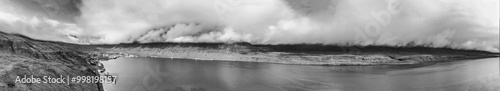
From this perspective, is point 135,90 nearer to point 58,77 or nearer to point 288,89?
point 58,77

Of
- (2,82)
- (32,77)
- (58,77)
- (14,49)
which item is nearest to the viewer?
(2,82)

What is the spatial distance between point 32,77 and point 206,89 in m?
45.2

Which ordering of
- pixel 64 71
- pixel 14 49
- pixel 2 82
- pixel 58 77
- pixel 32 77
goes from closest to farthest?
pixel 2 82, pixel 32 77, pixel 58 77, pixel 64 71, pixel 14 49

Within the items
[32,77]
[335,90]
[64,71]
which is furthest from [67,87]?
[335,90]

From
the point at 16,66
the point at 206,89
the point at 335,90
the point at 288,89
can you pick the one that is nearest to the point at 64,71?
the point at 16,66

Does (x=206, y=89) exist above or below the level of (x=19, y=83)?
below

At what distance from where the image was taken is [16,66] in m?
60.2

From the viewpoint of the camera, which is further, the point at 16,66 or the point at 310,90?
the point at 310,90

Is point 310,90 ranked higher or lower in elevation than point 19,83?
lower

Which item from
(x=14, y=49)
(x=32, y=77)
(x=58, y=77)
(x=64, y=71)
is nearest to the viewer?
(x=32, y=77)

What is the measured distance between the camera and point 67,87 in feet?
187

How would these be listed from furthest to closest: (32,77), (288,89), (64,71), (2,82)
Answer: (288,89) → (64,71) → (32,77) → (2,82)

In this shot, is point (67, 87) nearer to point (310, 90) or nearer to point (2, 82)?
point (2, 82)

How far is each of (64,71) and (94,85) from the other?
1272 cm
